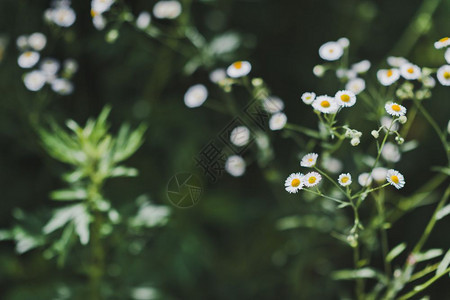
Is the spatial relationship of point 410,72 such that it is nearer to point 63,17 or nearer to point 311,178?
point 311,178

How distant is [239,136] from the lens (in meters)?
1.50

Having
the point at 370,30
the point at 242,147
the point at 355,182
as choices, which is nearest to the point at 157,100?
the point at 242,147

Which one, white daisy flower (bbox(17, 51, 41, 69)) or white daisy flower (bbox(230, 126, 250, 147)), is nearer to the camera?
white daisy flower (bbox(230, 126, 250, 147))

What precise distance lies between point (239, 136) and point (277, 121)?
17 centimetres

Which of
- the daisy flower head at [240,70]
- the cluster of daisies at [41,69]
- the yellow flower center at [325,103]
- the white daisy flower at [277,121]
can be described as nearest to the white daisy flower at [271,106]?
the white daisy flower at [277,121]

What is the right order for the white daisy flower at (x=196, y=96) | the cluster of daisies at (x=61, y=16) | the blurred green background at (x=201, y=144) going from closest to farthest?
1. the white daisy flower at (x=196, y=96)
2. the cluster of daisies at (x=61, y=16)
3. the blurred green background at (x=201, y=144)

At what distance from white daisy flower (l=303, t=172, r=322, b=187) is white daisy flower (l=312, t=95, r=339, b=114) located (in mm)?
143

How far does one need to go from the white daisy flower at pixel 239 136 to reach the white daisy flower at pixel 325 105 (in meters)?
0.42

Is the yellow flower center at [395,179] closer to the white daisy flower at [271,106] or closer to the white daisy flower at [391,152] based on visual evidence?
the white daisy flower at [391,152]

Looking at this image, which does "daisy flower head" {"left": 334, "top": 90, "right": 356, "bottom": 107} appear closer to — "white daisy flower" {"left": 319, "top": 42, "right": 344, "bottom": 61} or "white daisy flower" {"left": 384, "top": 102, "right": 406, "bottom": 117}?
"white daisy flower" {"left": 384, "top": 102, "right": 406, "bottom": 117}

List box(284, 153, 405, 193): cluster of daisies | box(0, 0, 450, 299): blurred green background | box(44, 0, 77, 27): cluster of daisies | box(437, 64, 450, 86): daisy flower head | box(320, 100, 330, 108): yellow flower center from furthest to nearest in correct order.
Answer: box(0, 0, 450, 299): blurred green background
box(44, 0, 77, 27): cluster of daisies
box(437, 64, 450, 86): daisy flower head
box(320, 100, 330, 108): yellow flower center
box(284, 153, 405, 193): cluster of daisies

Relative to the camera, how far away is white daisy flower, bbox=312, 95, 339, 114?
1.06 metres

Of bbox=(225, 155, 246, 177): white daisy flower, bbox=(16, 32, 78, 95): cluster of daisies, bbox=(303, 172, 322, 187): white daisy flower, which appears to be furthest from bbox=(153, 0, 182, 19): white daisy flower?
bbox=(303, 172, 322, 187): white daisy flower

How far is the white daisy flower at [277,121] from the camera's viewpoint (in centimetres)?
132
